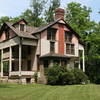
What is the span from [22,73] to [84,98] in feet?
67.2

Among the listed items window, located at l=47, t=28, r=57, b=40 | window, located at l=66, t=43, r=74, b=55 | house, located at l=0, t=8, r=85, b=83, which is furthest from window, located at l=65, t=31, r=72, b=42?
window, located at l=47, t=28, r=57, b=40

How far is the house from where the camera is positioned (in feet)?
122

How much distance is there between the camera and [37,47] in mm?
39312

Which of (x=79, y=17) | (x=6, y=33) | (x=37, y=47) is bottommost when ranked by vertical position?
(x=37, y=47)

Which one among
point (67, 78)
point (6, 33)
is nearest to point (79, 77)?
point (67, 78)

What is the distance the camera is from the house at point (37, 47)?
37.1 metres

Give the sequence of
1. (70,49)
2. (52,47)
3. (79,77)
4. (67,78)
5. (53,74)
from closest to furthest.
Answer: (53,74) → (67,78) → (79,77) → (52,47) → (70,49)

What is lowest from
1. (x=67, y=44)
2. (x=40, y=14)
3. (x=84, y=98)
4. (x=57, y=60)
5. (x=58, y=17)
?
(x=84, y=98)

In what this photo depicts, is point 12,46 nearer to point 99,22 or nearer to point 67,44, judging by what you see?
point 67,44

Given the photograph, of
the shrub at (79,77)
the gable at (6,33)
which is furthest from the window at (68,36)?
the gable at (6,33)

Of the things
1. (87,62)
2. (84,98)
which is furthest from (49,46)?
(84,98)

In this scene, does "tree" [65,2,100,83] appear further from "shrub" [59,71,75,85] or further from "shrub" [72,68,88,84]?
"shrub" [59,71,75,85]

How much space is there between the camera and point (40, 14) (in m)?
61.5

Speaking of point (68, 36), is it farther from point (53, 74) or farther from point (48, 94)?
point (48, 94)
